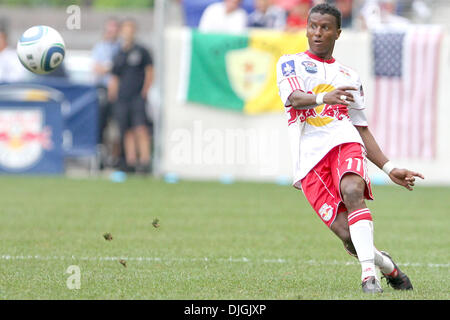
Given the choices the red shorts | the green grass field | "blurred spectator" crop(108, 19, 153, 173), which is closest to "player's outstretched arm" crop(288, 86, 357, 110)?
the red shorts

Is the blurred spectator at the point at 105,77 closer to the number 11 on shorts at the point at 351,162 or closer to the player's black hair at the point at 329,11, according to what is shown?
the player's black hair at the point at 329,11

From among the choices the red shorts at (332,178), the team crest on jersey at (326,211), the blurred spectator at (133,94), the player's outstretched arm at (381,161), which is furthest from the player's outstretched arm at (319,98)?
the blurred spectator at (133,94)

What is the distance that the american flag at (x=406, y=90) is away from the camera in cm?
1675

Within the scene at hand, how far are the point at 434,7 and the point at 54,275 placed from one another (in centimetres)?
1457

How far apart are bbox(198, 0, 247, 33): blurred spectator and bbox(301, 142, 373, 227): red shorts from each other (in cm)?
1110

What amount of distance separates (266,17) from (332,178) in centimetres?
1175

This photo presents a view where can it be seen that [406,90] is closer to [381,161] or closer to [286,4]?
[286,4]

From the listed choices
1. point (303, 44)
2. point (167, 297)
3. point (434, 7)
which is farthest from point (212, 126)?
point (167, 297)

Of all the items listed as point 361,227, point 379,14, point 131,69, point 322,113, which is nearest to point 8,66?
point 131,69

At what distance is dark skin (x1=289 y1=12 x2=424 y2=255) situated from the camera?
654 cm

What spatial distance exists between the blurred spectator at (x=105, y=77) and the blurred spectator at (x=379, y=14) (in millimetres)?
4925

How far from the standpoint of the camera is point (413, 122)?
55.1 ft

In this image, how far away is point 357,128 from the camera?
23.2 feet

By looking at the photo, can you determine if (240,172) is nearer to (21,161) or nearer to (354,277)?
(21,161)
